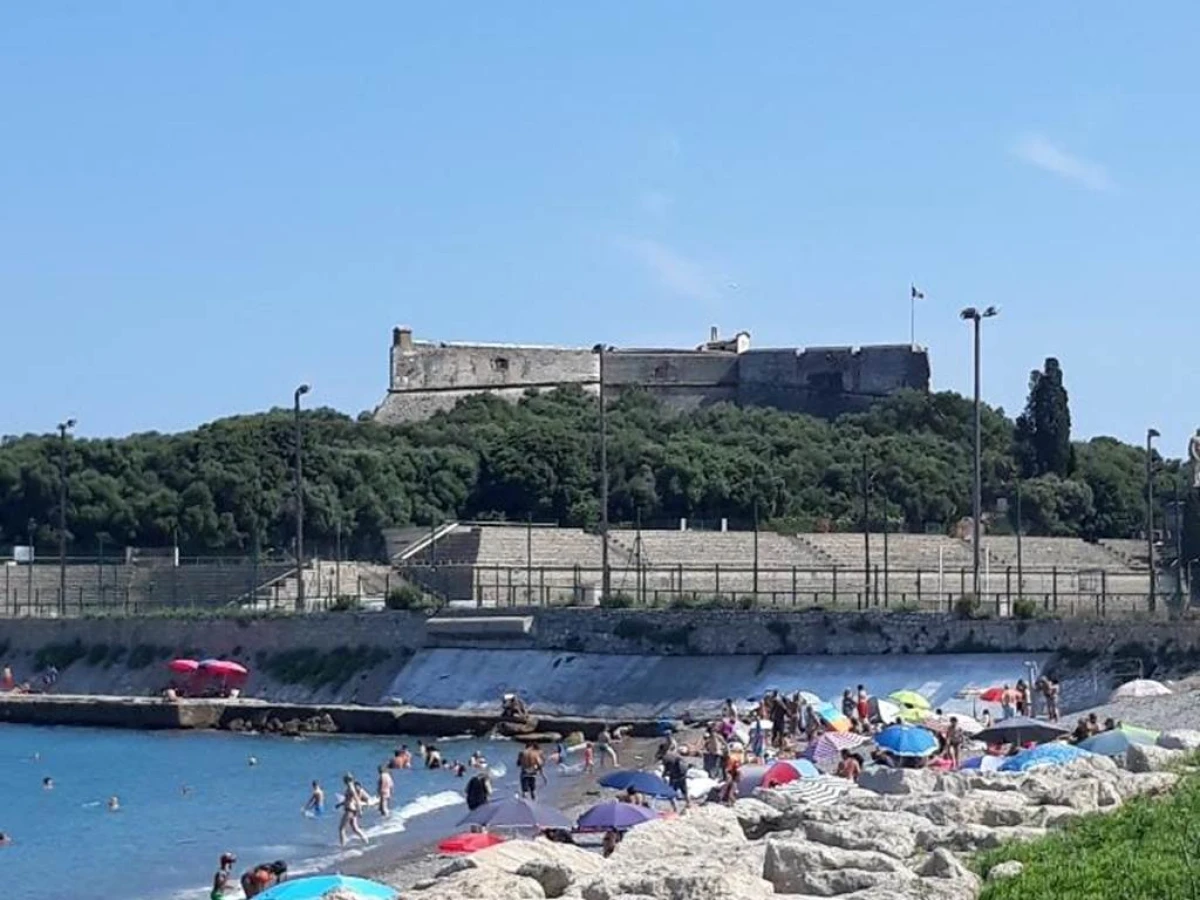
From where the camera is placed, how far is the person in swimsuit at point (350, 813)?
34469mm

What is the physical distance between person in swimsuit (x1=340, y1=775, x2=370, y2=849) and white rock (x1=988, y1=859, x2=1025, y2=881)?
19.7 metres

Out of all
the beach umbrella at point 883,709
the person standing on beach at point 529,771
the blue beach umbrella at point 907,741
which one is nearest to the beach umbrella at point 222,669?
the beach umbrella at point 883,709

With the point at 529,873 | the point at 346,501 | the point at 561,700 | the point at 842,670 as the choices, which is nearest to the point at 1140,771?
the point at 529,873

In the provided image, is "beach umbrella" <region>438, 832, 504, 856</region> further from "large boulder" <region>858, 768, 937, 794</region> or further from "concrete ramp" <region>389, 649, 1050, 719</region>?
"concrete ramp" <region>389, 649, 1050, 719</region>

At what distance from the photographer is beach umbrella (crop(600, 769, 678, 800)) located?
31.4m

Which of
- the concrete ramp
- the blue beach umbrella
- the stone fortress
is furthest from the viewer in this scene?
the stone fortress

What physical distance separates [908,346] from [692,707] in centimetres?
5659

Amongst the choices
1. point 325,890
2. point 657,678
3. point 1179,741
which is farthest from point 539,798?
point 325,890

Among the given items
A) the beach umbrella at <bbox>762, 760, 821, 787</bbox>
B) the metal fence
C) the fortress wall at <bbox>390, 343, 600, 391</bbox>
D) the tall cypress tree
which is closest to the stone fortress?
the fortress wall at <bbox>390, 343, 600, 391</bbox>

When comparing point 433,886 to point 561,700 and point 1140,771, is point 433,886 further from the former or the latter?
point 561,700

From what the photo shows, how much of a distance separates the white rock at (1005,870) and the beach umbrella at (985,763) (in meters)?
12.3

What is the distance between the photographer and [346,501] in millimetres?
84375

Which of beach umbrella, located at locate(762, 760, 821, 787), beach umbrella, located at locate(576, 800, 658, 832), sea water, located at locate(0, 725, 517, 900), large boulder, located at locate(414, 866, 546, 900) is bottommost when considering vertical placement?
sea water, located at locate(0, 725, 517, 900)

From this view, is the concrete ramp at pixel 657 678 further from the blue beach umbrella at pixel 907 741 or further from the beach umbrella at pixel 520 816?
the beach umbrella at pixel 520 816
